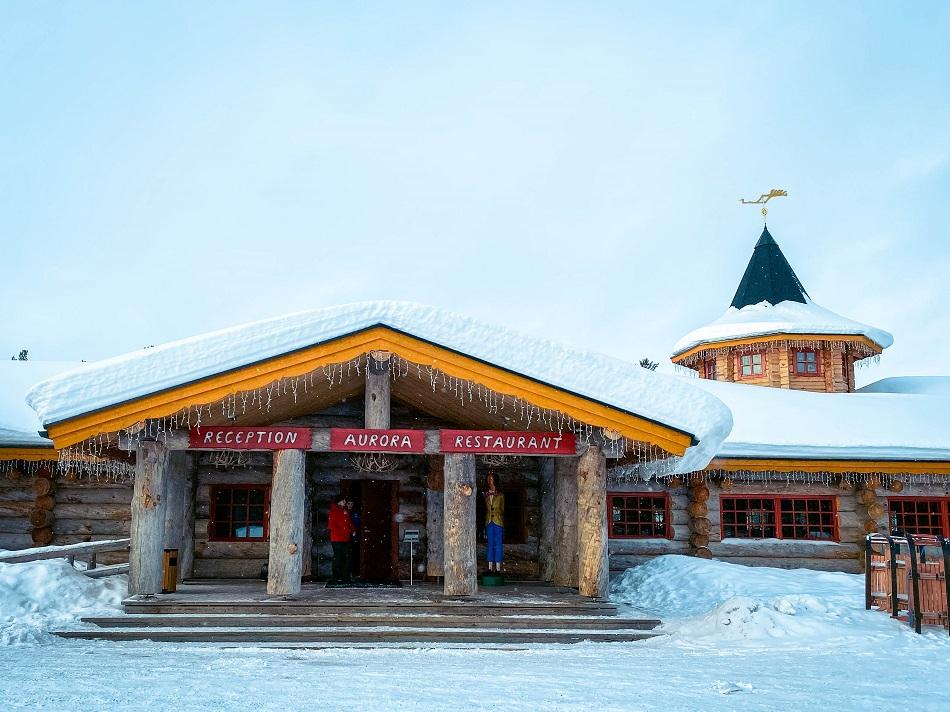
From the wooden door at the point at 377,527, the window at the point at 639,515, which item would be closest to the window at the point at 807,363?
the window at the point at 639,515

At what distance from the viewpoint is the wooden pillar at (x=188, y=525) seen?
46.3 feet

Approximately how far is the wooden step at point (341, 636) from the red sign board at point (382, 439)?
251 cm

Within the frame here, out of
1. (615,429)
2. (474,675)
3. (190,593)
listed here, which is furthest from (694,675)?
(190,593)

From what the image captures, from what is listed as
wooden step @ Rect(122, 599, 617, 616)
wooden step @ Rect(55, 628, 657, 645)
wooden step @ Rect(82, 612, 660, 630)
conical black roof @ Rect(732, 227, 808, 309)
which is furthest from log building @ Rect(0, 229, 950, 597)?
conical black roof @ Rect(732, 227, 808, 309)

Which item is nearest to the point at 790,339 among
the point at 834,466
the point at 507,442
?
the point at 834,466

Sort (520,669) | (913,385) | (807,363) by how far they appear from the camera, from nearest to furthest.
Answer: (520,669) → (807,363) → (913,385)

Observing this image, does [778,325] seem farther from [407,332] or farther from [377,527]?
[407,332]

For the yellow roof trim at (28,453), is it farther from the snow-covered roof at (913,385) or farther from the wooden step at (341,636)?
the snow-covered roof at (913,385)

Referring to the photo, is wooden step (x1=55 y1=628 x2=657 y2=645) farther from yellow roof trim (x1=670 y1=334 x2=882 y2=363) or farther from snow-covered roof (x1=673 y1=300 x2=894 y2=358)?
snow-covered roof (x1=673 y1=300 x2=894 y2=358)

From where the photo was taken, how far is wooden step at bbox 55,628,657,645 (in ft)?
32.1

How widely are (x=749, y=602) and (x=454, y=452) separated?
4421 mm

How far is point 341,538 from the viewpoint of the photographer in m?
14.0

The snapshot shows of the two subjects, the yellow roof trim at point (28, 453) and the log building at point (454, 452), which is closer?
the log building at point (454, 452)

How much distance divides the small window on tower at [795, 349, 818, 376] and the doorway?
44.4 feet
